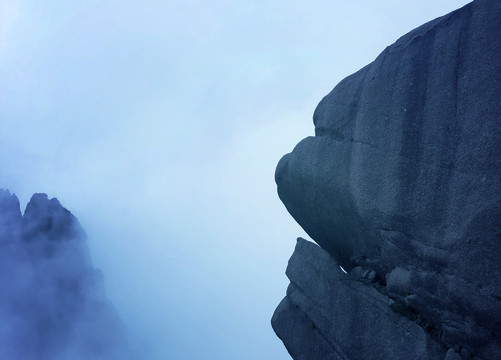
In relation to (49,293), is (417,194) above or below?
below

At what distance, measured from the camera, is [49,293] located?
182ft

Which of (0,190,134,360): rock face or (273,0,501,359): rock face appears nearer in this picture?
(273,0,501,359): rock face

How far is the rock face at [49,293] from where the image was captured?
51.1 metres

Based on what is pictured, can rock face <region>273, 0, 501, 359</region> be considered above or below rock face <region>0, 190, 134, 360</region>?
below

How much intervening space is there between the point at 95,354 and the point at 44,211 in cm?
2601

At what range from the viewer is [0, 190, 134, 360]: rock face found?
51.1 metres

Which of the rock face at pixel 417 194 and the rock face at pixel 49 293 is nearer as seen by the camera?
the rock face at pixel 417 194

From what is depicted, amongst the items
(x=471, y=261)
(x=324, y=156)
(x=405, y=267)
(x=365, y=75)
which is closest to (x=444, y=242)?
(x=471, y=261)

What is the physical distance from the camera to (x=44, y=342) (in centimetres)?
5159

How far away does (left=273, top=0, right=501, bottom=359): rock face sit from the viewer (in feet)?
15.8

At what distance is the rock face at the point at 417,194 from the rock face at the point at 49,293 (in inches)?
2235

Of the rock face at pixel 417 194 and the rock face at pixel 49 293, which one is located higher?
the rock face at pixel 49 293

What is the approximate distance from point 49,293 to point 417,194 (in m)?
63.4

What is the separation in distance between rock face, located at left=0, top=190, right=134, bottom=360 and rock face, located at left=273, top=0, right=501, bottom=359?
56.8m
